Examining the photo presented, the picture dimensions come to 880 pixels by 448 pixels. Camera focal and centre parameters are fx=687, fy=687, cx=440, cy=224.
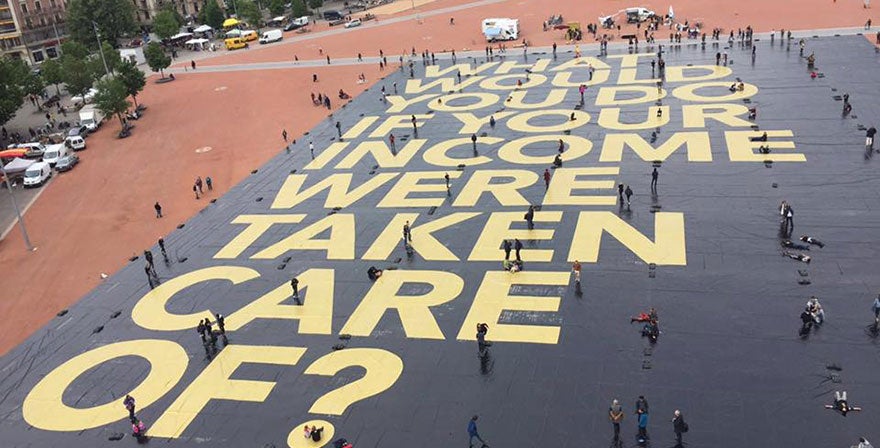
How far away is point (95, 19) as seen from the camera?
413 feet

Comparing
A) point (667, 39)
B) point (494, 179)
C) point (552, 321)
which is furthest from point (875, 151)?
point (667, 39)

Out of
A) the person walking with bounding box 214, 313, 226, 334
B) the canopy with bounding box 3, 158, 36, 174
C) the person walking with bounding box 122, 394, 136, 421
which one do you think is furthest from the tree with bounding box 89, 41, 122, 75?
the person walking with bounding box 122, 394, 136, 421

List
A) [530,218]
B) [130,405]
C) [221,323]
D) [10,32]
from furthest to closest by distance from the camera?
[10,32] → [530,218] → [221,323] → [130,405]

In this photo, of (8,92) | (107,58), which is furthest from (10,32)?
(8,92)

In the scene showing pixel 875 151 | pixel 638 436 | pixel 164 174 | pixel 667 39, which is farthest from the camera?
pixel 667 39

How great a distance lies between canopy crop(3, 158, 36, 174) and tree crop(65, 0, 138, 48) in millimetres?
68854

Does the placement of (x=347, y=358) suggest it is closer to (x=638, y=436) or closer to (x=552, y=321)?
(x=552, y=321)

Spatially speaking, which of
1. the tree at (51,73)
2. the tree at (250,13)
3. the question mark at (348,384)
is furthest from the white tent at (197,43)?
the question mark at (348,384)

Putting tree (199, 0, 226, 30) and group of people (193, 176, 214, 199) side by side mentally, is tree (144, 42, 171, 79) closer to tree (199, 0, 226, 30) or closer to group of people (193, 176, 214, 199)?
tree (199, 0, 226, 30)

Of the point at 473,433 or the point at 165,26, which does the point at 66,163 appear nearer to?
the point at 473,433

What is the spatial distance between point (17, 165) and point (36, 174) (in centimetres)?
464

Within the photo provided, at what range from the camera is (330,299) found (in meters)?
34.0

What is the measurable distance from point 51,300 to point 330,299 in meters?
A: 18.2

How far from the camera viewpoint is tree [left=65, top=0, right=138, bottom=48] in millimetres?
124688
